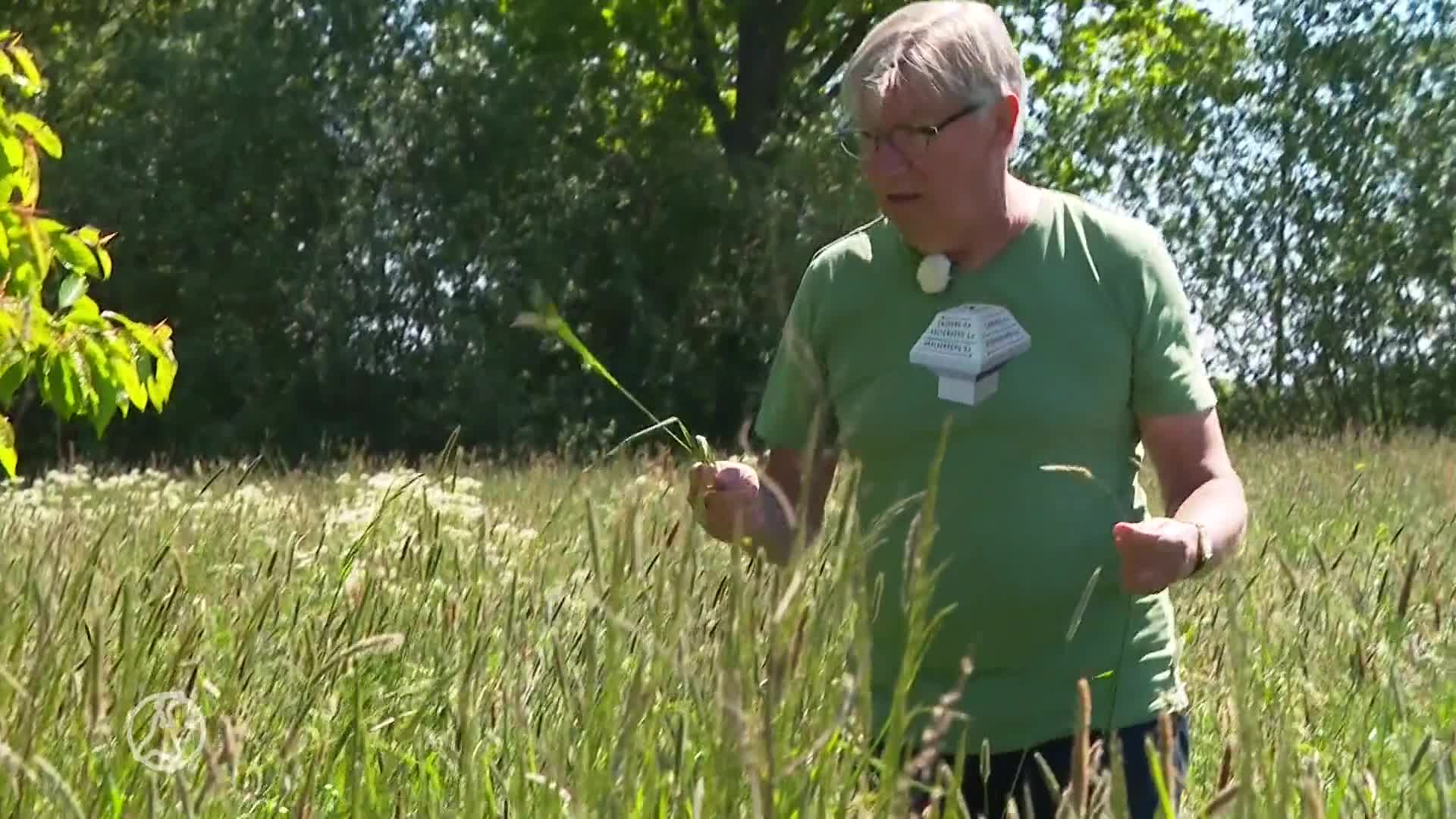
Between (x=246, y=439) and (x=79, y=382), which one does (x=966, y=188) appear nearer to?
(x=79, y=382)

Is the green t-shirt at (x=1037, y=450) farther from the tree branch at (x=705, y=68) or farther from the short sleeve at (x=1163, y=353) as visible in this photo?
the tree branch at (x=705, y=68)

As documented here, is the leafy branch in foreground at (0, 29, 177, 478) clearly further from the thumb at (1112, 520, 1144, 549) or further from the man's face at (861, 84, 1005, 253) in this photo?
the thumb at (1112, 520, 1144, 549)

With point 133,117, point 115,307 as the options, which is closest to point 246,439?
point 115,307

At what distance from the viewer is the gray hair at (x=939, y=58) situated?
1.99 metres

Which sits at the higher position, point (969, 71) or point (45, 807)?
point (969, 71)

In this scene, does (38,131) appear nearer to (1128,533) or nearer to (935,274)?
→ (935,274)

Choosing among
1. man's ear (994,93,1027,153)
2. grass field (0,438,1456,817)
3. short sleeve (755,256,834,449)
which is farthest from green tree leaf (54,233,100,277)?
man's ear (994,93,1027,153)

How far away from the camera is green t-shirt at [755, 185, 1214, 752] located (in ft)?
6.72

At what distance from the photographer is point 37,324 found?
3115 mm

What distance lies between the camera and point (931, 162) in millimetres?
2008

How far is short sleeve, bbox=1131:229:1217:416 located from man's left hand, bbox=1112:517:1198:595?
33 centimetres

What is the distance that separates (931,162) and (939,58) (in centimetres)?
14

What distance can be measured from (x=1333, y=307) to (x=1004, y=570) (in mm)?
19222

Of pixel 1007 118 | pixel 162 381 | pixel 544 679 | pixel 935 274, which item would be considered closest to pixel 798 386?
pixel 935 274
